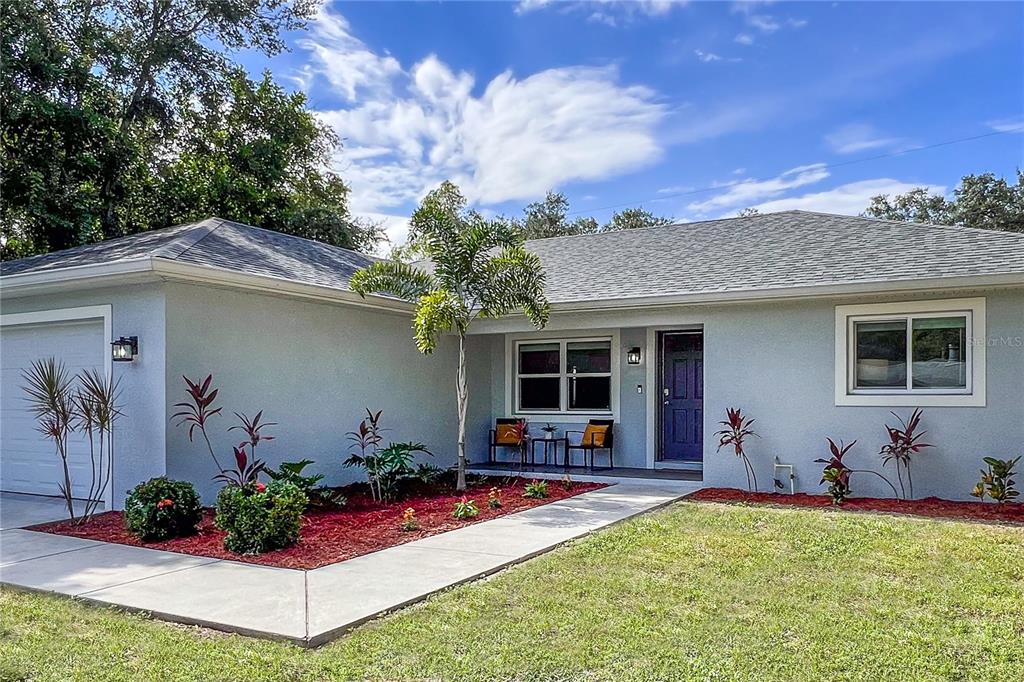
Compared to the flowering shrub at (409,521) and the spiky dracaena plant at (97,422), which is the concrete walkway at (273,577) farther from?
the spiky dracaena plant at (97,422)

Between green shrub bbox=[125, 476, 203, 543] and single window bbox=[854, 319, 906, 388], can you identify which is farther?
single window bbox=[854, 319, 906, 388]

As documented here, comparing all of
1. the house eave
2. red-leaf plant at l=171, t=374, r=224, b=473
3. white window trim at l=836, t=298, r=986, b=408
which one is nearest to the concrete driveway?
red-leaf plant at l=171, t=374, r=224, b=473

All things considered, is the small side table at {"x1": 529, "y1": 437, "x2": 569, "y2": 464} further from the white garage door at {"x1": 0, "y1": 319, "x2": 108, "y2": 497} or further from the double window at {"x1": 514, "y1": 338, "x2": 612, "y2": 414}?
the white garage door at {"x1": 0, "y1": 319, "x2": 108, "y2": 497}

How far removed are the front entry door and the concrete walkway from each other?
4.36 m

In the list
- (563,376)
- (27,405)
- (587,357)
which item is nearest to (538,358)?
(563,376)

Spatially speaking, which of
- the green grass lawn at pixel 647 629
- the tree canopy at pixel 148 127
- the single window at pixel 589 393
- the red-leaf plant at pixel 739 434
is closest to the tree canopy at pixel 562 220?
the tree canopy at pixel 148 127

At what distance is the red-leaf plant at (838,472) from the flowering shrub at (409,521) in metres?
4.70

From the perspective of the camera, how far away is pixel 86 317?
8391mm

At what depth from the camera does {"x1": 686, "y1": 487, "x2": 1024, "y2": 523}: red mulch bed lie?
7.47 metres

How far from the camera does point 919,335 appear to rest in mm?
8516

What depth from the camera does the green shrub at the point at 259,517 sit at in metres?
6.13

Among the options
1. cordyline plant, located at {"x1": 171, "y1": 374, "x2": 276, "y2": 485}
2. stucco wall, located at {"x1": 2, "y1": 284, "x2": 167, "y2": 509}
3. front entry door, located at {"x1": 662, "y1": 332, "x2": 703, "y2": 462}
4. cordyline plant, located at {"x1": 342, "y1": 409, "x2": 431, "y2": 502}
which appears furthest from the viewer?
front entry door, located at {"x1": 662, "y1": 332, "x2": 703, "y2": 462}

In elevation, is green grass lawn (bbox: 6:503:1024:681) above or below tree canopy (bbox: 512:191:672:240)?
below

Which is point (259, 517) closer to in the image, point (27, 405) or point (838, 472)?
point (27, 405)
